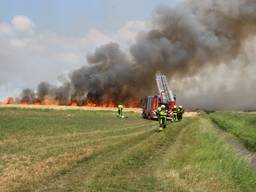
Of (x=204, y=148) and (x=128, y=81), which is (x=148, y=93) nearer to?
(x=128, y=81)

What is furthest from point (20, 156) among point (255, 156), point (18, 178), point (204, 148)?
point (255, 156)

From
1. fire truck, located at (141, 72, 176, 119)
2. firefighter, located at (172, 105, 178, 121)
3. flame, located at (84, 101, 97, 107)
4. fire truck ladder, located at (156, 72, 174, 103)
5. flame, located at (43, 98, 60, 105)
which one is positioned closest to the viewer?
firefighter, located at (172, 105, 178, 121)

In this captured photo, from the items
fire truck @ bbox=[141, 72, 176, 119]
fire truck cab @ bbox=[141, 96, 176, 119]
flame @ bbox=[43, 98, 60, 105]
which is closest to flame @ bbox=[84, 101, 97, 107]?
flame @ bbox=[43, 98, 60, 105]

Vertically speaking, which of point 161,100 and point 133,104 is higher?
point 133,104

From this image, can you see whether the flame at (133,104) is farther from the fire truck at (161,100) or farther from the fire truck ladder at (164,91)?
the fire truck ladder at (164,91)

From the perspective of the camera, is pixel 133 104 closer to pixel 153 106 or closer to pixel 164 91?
pixel 153 106

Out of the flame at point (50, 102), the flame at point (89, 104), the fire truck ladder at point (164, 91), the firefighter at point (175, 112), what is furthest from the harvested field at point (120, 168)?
the flame at point (50, 102)

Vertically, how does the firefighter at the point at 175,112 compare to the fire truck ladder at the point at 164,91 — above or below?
below

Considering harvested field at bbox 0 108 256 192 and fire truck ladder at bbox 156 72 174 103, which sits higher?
fire truck ladder at bbox 156 72 174 103

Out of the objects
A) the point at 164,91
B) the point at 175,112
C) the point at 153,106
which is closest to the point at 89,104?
the point at 153,106

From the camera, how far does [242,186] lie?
50.3ft

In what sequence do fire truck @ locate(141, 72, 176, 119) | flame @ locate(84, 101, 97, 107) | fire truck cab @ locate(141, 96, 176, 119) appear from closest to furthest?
1. fire truck cab @ locate(141, 96, 176, 119)
2. fire truck @ locate(141, 72, 176, 119)
3. flame @ locate(84, 101, 97, 107)

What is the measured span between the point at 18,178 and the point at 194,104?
89527 mm

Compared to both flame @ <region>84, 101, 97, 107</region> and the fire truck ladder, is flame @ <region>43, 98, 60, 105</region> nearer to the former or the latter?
flame @ <region>84, 101, 97, 107</region>
